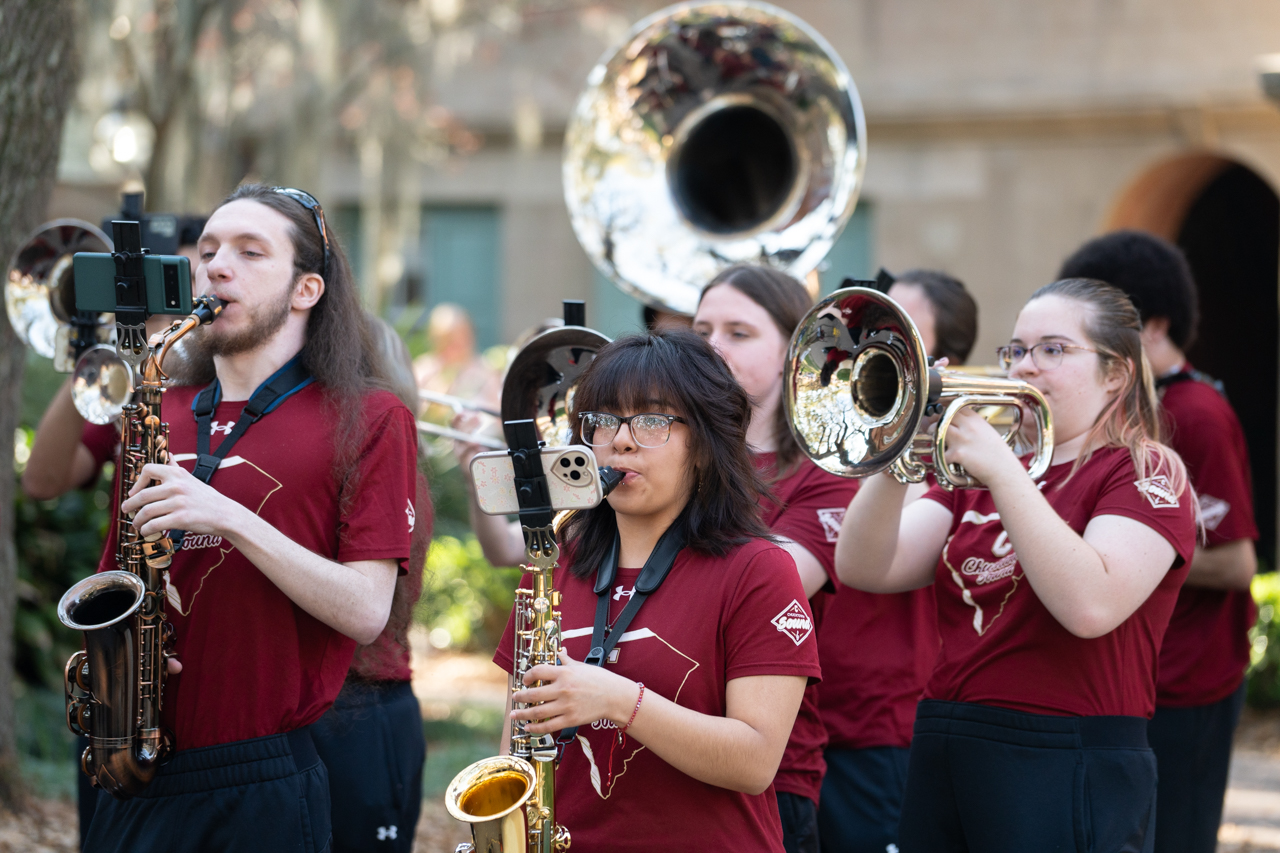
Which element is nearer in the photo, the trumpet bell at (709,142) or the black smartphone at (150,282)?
the black smartphone at (150,282)

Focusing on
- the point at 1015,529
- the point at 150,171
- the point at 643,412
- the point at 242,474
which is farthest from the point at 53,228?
the point at 150,171

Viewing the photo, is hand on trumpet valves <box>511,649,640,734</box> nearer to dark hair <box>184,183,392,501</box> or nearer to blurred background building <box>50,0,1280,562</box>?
dark hair <box>184,183,392,501</box>

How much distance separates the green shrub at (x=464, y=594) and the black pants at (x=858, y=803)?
19.9ft

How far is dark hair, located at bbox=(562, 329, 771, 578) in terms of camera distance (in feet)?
8.29

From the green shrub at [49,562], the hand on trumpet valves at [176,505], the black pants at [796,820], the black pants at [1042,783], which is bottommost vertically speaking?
the green shrub at [49,562]

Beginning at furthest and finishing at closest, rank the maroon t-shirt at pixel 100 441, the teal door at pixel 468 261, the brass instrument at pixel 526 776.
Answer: the teal door at pixel 468 261
the maroon t-shirt at pixel 100 441
the brass instrument at pixel 526 776

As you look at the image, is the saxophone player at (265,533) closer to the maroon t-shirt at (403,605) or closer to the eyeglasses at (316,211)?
the eyeglasses at (316,211)

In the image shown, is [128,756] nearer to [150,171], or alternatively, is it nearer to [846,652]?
[846,652]

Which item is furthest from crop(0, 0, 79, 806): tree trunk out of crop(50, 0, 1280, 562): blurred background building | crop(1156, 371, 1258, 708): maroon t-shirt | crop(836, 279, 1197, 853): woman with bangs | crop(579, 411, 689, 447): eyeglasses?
crop(50, 0, 1280, 562): blurred background building

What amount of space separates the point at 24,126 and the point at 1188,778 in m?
4.42

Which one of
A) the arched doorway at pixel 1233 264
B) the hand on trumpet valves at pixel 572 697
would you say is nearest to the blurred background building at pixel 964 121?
the arched doorway at pixel 1233 264

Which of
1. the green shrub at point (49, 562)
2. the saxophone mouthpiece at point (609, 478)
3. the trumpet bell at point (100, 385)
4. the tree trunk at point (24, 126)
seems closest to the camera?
the saxophone mouthpiece at point (609, 478)

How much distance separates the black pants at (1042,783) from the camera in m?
2.84

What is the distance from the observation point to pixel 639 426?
252 cm
